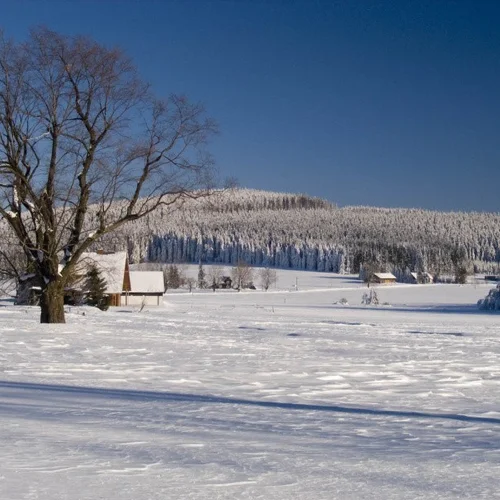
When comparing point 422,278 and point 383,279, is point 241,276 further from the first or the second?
point 422,278

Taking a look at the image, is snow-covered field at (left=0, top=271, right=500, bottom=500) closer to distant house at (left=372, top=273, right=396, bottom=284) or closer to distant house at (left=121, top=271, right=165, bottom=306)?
distant house at (left=121, top=271, right=165, bottom=306)

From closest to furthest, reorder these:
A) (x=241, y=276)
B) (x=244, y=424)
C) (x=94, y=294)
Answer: (x=244, y=424) → (x=94, y=294) → (x=241, y=276)

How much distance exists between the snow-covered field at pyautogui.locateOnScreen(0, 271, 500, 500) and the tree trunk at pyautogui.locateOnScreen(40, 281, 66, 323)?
5561 millimetres

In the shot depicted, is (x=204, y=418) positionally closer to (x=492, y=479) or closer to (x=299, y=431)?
(x=299, y=431)

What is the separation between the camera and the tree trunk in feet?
64.7

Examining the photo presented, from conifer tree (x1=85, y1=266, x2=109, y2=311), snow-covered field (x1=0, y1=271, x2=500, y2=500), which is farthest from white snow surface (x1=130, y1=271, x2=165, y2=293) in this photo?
snow-covered field (x1=0, y1=271, x2=500, y2=500)

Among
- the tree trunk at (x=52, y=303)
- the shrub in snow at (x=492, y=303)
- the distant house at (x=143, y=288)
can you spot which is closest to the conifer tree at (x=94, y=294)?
the tree trunk at (x=52, y=303)

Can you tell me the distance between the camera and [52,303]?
20.0m

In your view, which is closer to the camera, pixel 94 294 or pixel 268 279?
→ pixel 94 294

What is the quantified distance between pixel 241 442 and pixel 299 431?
2.62ft

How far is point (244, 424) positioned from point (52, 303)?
14114 mm

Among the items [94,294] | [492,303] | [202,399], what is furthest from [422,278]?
[202,399]

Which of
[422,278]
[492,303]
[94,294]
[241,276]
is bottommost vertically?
[492,303]

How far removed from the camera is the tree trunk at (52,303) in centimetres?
1972
